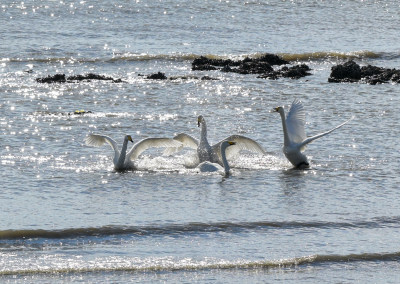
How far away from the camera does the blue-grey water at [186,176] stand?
34.6 ft

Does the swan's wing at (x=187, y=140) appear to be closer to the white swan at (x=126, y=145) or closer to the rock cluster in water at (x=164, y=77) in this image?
the white swan at (x=126, y=145)

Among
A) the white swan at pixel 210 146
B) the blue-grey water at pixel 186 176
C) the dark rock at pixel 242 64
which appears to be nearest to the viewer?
the blue-grey water at pixel 186 176

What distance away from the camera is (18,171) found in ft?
47.2

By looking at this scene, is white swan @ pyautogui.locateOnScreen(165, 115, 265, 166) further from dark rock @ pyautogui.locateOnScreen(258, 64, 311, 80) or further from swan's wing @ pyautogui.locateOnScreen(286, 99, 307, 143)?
dark rock @ pyautogui.locateOnScreen(258, 64, 311, 80)

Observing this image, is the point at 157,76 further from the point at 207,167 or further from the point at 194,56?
the point at 207,167

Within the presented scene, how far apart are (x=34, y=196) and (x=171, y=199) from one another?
1955 mm

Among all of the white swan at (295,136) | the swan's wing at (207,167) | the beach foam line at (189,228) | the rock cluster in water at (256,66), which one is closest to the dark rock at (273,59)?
the rock cluster in water at (256,66)

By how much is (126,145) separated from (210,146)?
1.65 meters

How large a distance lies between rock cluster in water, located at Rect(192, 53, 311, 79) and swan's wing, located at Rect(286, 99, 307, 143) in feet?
24.9

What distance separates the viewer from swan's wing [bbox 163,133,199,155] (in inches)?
640

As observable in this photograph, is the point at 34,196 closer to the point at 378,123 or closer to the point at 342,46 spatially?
the point at 378,123

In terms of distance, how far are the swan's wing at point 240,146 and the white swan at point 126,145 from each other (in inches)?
32.0

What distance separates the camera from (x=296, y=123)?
16281mm

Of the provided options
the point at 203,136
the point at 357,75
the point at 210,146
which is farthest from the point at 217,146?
the point at 357,75
